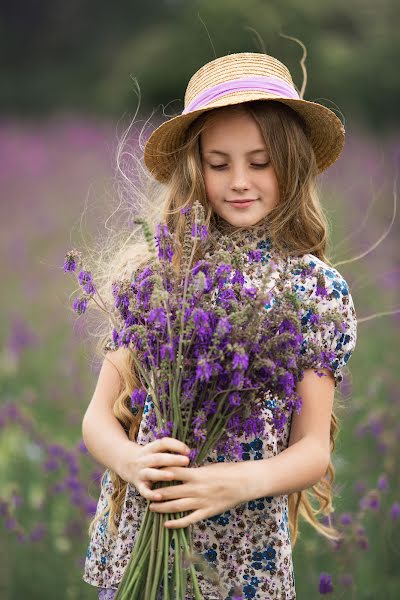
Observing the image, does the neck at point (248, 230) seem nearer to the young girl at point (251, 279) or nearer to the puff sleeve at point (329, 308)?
the young girl at point (251, 279)

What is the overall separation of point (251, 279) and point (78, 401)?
7.87 feet

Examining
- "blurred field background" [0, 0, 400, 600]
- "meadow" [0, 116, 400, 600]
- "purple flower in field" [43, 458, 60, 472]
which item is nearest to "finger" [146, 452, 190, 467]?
"meadow" [0, 116, 400, 600]

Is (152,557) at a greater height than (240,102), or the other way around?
(240,102)

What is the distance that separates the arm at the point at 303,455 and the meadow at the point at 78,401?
58cm

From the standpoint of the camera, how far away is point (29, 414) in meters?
4.41

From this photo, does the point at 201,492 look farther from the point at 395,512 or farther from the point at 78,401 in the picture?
the point at 78,401

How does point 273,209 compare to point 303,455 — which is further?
point 273,209

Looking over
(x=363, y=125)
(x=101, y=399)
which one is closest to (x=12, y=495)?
(x=101, y=399)

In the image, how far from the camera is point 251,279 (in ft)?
7.86

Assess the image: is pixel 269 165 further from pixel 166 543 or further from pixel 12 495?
pixel 12 495

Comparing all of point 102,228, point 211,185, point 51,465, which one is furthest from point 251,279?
point 102,228

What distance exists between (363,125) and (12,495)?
5.64m

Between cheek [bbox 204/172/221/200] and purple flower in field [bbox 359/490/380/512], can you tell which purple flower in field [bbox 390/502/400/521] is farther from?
cheek [bbox 204/172/221/200]

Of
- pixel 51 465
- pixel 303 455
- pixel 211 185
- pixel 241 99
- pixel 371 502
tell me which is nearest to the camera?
pixel 303 455
